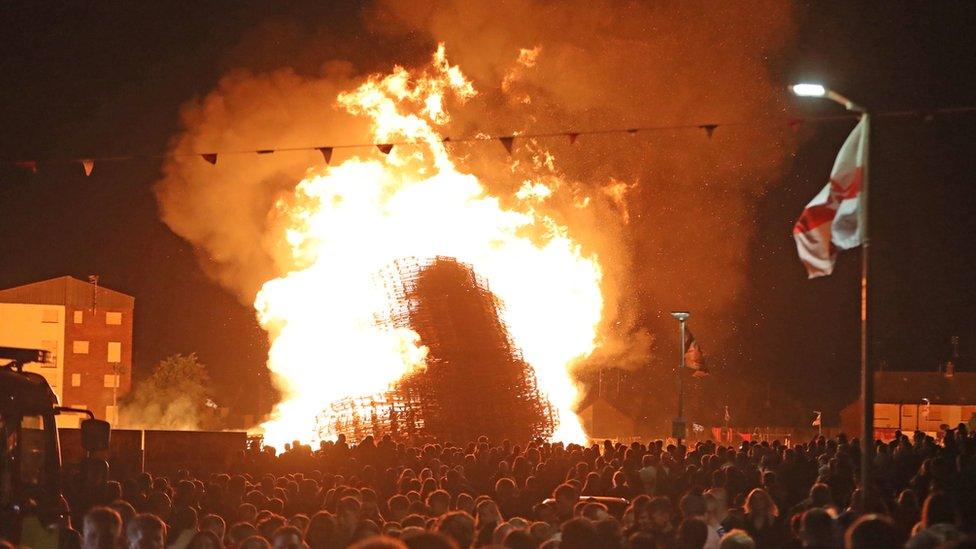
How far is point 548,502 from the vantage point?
10.9m

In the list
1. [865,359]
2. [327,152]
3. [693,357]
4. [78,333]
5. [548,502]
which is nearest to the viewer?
[548,502]

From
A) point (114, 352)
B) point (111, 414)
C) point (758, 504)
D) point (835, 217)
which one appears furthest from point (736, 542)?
point (114, 352)

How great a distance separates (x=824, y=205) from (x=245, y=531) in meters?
8.19

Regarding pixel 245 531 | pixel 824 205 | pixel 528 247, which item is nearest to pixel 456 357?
pixel 528 247

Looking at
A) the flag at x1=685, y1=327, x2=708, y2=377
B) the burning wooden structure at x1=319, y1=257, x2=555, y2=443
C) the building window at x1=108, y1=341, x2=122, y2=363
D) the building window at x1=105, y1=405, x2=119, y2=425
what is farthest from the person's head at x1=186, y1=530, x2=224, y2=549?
the building window at x1=108, y1=341, x2=122, y2=363

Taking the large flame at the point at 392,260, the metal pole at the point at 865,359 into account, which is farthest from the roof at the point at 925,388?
the metal pole at the point at 865,359

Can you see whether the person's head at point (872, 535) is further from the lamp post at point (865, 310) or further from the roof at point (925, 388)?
the roof at point (925, 388)

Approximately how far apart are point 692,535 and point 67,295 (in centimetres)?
6449

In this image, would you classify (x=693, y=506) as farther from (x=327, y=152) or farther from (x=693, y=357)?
(x=693, y=357)

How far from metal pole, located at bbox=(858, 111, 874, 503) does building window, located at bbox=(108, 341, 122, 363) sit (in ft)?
202

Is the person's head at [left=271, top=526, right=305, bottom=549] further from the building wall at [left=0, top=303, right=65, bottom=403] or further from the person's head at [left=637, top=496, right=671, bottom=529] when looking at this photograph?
the building wall at [left=0, top=303, right=65, bottom=403]

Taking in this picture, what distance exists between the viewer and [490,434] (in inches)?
1246

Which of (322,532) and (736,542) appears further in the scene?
(322,532)

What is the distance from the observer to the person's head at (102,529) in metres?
8.11
